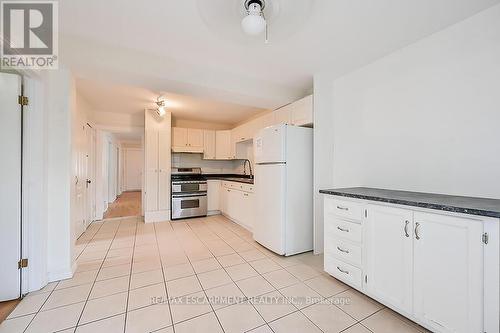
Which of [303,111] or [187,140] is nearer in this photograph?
[303,111]

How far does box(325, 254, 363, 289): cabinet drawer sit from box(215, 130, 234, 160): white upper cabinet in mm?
3690

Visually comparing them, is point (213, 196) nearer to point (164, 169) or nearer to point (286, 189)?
point (164, 169)

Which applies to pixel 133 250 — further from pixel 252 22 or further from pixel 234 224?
pixel 252 22

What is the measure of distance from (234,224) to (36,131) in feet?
10.7

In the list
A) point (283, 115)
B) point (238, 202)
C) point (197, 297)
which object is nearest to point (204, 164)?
point (238, 202)

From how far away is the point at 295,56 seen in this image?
2346mm

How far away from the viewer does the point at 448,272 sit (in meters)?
1.32

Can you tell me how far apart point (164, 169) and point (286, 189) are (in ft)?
9.80

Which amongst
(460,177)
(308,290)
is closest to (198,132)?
(308,290)

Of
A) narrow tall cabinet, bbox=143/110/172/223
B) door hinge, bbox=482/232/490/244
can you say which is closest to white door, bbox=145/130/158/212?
narrow tall cabinet, bbox=143/110/172/223

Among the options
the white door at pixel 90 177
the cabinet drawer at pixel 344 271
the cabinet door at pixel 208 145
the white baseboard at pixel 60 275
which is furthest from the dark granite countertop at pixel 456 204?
the white door at pixel 90 177

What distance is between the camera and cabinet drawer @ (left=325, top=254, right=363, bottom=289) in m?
1.86

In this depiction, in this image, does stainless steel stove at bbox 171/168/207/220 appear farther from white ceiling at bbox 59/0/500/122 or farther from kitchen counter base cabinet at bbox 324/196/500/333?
kitchen counter base cabinet at bbox 324/196/500/333

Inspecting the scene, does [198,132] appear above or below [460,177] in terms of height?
above
